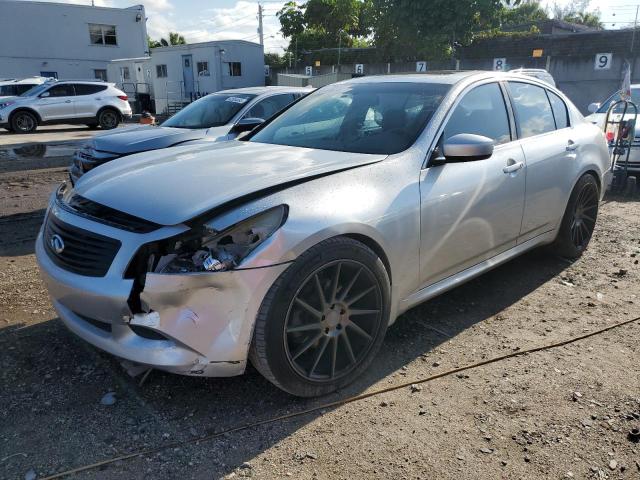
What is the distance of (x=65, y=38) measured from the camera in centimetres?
3309

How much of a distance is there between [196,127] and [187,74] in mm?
21342

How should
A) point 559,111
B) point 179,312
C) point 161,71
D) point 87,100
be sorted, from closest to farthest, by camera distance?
point 179,312
point 559,111
point 87,100
point 161,71

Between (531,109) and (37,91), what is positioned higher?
(37,91)

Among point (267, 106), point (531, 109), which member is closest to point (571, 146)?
point (531, 109)

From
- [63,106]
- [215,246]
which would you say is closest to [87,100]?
[63,106]

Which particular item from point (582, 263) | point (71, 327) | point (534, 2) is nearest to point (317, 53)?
point (582, 263)

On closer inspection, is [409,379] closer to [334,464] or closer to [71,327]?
[334,464]

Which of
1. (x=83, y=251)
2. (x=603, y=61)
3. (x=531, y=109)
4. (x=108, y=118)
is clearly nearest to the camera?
(x=83, y=251)

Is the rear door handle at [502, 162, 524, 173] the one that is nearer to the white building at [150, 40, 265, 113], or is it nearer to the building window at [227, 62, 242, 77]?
the white building at [150, 40, 265, 113]

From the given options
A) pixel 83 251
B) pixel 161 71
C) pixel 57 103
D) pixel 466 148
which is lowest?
pixel 83 251

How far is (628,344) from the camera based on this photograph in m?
3.45

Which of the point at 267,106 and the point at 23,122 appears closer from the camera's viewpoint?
the point at 267,106

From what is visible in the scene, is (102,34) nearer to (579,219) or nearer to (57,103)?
(57,103)

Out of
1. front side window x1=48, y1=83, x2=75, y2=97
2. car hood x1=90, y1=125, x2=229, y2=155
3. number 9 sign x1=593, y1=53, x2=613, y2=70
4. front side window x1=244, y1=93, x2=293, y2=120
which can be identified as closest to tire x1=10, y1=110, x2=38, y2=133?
front side window x1=48, y1=83, x2=75, y2=97
